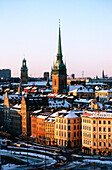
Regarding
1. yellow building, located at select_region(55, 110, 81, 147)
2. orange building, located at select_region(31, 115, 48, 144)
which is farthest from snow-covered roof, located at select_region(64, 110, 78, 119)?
orange building, located at select_region(31, 115, 48, 144)

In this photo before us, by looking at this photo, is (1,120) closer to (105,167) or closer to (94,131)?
(94,131)

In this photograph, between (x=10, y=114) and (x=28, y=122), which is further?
(x=10, y=114)

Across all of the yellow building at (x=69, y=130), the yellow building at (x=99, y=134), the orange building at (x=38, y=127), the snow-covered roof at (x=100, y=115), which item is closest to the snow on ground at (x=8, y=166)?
the yellow building at (x=99, y=134)

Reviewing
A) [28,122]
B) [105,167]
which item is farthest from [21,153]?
[28,122]

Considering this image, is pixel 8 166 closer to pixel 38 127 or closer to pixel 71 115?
pixel 71 115

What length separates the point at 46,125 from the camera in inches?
5551

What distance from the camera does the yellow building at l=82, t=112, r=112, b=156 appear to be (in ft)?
393

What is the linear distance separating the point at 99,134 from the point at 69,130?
1134cm

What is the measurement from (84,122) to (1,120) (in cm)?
7012

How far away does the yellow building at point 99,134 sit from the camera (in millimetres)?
119875

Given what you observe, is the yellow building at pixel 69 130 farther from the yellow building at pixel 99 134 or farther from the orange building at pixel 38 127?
the orange building at pixel 38 127

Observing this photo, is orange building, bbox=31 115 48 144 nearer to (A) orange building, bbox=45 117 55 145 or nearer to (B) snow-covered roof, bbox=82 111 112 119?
(A) orange building, bbox=45 117 55 145

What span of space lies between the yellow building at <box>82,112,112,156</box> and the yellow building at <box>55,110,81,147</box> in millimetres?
7114

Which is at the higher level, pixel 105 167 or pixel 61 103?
pixel 61 103
